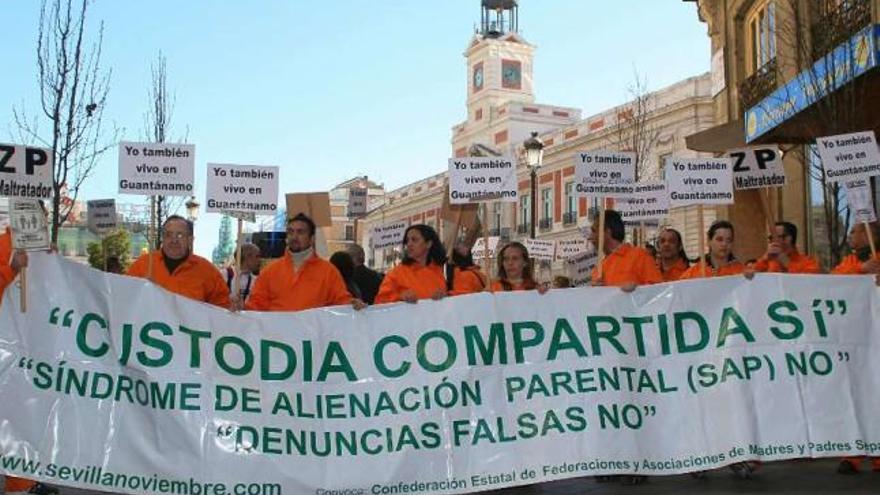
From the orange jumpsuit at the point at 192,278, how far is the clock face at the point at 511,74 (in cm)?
7637

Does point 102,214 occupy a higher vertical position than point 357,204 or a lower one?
lower

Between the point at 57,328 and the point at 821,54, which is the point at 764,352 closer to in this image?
the point at 57,328

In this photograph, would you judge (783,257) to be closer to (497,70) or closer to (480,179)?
(480,179)

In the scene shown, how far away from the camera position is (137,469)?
18.7 ft

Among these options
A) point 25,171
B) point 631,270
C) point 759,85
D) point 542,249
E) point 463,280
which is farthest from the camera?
point 759,85

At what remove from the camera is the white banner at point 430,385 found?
579cm

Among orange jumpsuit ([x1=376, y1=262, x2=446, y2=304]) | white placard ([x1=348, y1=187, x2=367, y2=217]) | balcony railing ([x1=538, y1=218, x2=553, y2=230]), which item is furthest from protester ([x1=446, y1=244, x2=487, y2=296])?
balcony railing ([x1=538, y1=218, x2=553, y2=230])

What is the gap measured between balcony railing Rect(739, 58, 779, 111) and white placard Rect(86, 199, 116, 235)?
11.1 m

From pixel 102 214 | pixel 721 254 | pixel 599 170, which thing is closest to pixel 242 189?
pixel 599 170

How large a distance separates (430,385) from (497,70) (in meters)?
78.3

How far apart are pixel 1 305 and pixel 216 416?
144 cm

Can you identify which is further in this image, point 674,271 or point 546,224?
point 546,224

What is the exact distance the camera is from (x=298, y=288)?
707 cm

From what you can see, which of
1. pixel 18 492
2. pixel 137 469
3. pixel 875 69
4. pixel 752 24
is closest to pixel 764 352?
pixel 137 469
